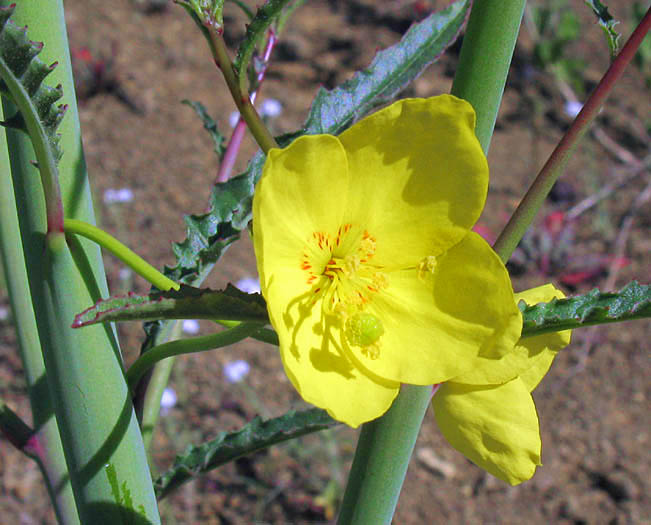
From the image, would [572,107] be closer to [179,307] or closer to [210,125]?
[210,125]

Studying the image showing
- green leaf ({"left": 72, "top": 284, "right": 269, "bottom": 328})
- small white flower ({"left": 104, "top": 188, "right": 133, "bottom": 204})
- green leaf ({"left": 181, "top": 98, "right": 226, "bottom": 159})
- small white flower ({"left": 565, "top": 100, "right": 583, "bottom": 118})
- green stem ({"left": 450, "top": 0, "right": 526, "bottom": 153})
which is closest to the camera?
green leaf ({"left": 72, "top": 284, "right": 269, "bottom": 328})

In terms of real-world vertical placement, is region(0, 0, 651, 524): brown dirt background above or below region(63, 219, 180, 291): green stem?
above

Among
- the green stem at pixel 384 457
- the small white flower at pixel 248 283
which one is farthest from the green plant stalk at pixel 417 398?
the small white flower at pixel 248 283

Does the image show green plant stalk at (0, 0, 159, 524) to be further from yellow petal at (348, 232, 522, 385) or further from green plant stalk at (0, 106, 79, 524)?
yellow petal at (348, 232, 522, 385)

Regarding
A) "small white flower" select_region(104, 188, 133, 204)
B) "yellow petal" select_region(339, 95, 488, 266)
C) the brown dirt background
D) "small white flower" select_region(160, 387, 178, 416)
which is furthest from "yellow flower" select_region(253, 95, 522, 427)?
"small white flower" select_region(104, 188, 133, 204)

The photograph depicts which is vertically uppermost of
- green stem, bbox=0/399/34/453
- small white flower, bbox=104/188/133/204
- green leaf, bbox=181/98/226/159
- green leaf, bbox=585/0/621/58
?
small white flower, bbox=104/188/133/204

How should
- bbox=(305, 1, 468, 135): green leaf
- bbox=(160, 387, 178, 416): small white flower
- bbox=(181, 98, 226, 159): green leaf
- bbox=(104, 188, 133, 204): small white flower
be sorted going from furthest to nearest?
1. bbox=(104, 188, 133, 204): small white flower
2. bbox=(160, 387, 178, 416): small white flower
3. bbox=(181, 98, 226, 159): green leaf
4. bbox=(305, 1, 468, 135): green leaf

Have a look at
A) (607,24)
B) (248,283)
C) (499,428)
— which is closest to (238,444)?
(499,428)

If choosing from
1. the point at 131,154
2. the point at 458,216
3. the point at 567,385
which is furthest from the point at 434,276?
the point at 131,154
